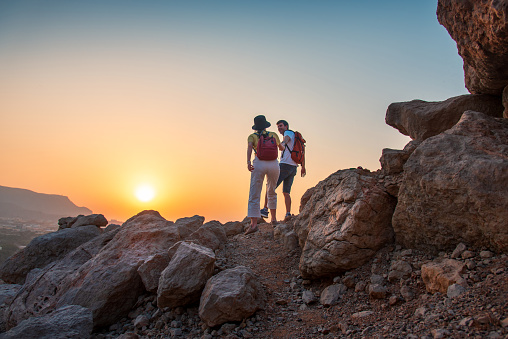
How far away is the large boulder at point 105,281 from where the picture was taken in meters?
6.55

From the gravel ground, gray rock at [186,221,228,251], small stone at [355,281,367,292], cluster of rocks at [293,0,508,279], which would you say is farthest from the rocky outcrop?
small stone at [355,281,367,292]

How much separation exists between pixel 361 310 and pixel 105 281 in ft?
17.1

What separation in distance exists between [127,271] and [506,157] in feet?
24.2

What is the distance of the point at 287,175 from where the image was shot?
1041cm

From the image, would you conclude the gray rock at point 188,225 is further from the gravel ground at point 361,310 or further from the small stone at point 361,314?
the small stone at point 361,314

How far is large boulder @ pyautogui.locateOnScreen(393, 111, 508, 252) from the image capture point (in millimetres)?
4617

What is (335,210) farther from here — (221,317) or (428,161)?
(221,317)

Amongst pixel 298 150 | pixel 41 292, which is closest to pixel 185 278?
pixel 41 292

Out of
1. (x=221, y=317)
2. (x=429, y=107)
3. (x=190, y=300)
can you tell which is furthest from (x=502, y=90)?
(x=190, y=300)

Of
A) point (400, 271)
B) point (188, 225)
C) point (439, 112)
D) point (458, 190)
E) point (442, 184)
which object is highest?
point (439, 112)

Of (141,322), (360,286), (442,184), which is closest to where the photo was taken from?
(442,184)

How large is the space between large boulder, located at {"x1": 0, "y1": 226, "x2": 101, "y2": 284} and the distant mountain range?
418ft

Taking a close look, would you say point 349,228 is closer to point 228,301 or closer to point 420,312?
point 420,312

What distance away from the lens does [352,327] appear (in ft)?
15.4
